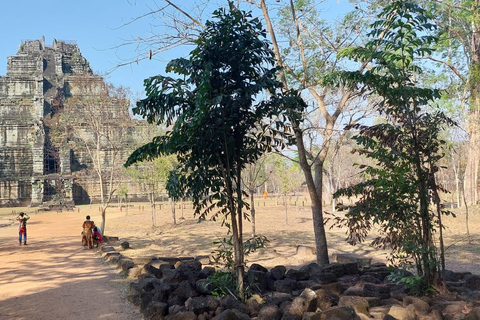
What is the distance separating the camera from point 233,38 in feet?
19.1

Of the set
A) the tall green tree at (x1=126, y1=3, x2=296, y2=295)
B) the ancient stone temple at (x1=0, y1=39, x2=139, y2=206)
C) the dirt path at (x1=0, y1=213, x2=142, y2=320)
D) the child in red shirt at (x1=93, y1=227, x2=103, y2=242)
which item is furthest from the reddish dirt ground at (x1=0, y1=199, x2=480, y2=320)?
the ancient stone temple at (x1=0, y1=39, x2=139, y2=206)

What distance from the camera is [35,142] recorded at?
41688mm

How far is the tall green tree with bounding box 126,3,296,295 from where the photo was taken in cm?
572

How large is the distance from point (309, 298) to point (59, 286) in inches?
216

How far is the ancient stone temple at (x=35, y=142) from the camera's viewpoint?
40000mm

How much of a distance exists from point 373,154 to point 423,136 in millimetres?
643

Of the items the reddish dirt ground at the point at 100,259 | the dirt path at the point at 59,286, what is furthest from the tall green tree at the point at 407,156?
the dirt path at the point at 59,286

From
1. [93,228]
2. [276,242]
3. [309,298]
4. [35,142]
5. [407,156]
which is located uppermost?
[35,142]

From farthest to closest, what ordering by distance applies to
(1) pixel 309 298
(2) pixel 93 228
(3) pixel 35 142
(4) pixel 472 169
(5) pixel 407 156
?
(3) pixel 35 142 → (4) pixel 472 169 → (2) pixel 93 228 → (5) pixel 407 156 → (1) pixel 309 298

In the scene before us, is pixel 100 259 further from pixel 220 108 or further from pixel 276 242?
pixel 220 108

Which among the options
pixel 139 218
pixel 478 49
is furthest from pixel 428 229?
pixel 139 218

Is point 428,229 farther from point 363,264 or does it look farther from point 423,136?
point 363,264

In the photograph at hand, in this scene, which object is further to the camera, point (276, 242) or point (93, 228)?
point (276, 242)

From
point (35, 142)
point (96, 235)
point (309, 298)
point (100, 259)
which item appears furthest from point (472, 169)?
point (35, 142)
